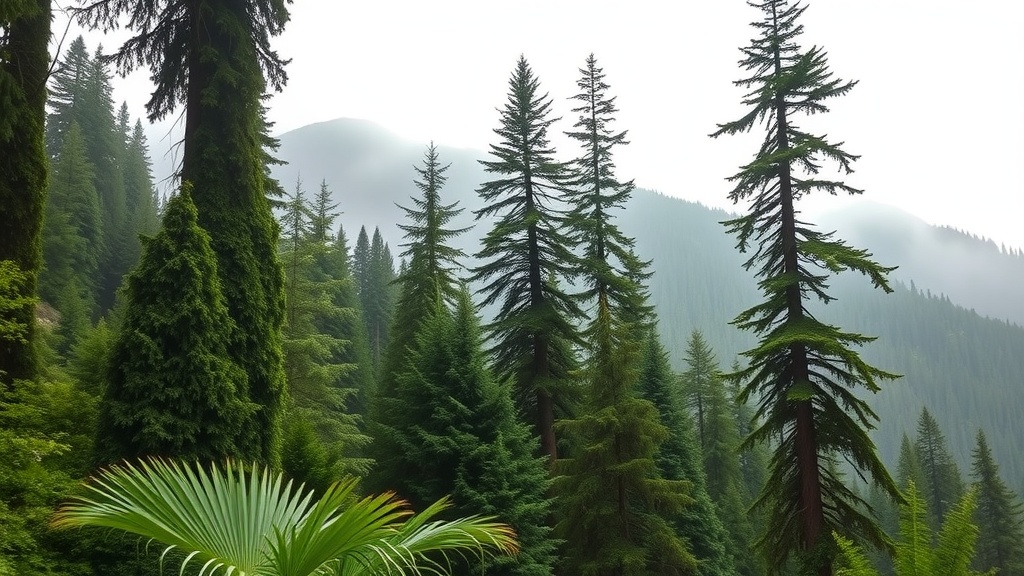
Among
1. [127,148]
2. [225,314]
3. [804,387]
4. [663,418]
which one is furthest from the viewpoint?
[127,148]

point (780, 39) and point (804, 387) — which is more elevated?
point (780, 39)

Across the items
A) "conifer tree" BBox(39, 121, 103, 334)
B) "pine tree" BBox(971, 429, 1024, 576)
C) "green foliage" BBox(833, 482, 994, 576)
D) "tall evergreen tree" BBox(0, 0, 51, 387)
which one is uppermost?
"conifer tree" BBox(39, 121, 103, 334)

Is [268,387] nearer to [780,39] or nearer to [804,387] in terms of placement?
[804,387]

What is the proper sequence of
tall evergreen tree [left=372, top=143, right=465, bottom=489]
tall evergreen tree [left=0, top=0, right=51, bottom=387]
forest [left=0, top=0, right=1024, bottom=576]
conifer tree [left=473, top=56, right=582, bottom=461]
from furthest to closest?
tall evergreen tree [left=372, top=143, right=465, bottom=489] < conifer tree [left=473, top=56, right=582, bottom=461] < tall evergreen tree [left=0, top=0, right=51, bottom=387] < forest [left=0, top=0, right=1024, bottom=576]

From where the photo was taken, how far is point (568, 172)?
2133 centimetres

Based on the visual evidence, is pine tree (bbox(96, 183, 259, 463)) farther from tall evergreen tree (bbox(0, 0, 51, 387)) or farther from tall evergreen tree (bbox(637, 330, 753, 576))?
tall evergreen tree (bbox(637, 330, 753, 576))

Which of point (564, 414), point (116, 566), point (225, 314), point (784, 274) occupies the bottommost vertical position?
point (116, 566)

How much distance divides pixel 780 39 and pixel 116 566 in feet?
53.6

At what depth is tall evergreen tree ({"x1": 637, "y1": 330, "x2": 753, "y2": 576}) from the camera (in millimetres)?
24297

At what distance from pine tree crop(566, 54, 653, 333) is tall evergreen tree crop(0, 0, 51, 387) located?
14.8 metres

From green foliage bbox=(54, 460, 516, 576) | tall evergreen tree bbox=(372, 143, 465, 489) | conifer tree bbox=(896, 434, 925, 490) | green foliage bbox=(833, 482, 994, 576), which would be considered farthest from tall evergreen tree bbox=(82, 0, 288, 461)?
conifer tree bbox=(896, 434, 925, 490)

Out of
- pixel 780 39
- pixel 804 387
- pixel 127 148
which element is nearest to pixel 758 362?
pixel 804 387

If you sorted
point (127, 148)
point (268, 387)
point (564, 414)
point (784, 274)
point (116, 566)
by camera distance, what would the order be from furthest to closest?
point (127, 148) → point (564, 414) → point (784, 274) → point (268, 387) → point (116, 566)

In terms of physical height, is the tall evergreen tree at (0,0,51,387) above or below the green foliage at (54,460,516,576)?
above
